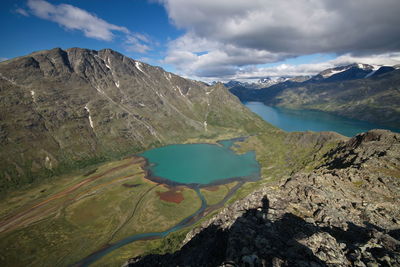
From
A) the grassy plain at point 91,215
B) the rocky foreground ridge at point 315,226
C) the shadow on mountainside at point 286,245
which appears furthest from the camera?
the grassy plain at point 91,215

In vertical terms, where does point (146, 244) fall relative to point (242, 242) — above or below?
below

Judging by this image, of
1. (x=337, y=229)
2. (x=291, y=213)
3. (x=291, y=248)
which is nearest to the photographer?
(x=291, y=248)

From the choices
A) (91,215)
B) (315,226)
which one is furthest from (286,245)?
(91,215)

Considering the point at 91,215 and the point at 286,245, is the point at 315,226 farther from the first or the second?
the point at 91,215

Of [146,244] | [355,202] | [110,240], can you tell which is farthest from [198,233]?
[110,240]

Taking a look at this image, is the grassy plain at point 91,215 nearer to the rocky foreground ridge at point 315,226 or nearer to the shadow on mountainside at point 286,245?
the rocky foreground ridge at point 315,226

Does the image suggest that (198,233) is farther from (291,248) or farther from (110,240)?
(110,240)

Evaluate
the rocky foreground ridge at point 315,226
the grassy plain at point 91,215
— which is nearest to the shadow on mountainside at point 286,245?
the rocky foreground ridge at point 315,226

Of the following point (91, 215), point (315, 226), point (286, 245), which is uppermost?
point (286, 245)
